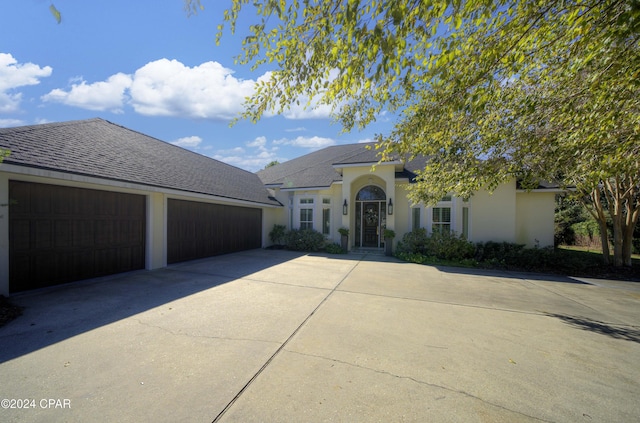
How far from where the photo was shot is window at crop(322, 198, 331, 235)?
574 inches

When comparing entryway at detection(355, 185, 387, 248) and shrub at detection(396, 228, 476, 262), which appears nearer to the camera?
shrub at detection(396, 228, 476, 262)

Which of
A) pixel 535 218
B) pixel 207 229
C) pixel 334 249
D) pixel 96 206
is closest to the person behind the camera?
pixel 96 206

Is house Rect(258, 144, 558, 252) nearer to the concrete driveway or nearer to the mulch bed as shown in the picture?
the concrete driveway

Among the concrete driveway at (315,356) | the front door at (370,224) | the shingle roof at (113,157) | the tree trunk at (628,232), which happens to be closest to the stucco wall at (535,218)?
the tree trunk at (628,232)

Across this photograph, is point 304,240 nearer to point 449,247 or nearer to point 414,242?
point 414,242

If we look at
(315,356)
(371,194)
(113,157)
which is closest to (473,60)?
(315,356)

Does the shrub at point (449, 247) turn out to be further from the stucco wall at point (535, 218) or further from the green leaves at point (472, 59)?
the green leaves at point (472, 59)

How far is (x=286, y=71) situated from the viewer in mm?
3865

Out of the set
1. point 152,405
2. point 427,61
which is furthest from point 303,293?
point 427,61

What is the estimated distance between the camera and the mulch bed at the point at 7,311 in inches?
164

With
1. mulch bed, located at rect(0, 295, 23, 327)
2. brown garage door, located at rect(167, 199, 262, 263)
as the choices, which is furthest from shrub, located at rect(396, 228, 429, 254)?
mulch bed, located at rect(0, 295, 23, 327)

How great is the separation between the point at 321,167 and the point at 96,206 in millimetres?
12133

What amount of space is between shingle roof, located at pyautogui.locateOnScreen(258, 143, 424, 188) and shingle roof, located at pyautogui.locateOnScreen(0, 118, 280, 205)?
2943mm

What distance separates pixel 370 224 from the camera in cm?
1445
